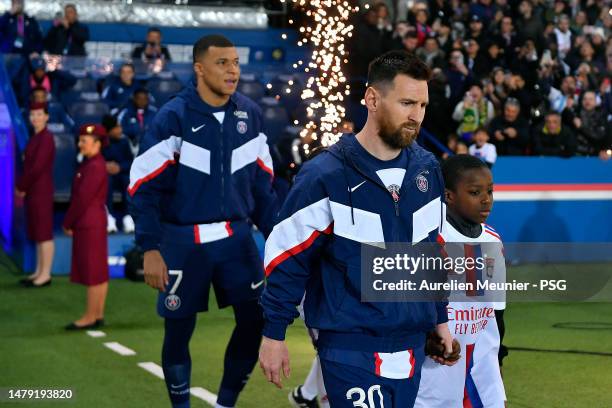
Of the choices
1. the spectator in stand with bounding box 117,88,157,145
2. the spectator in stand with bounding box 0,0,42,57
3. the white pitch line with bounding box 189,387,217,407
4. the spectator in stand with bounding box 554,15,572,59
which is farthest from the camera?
the spectator in stand with bounding box 554,15,572,59

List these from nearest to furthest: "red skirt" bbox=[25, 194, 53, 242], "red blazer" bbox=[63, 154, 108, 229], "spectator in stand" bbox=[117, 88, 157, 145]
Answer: "red blazer" bbox=[63, 154, 108, 229] < "red skirt" bbox=[25, 194, 53, 242] < "spectator in stand" bbox=[117, 88, 157, 145]

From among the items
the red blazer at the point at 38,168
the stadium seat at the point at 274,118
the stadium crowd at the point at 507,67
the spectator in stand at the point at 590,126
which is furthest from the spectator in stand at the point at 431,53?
the red blazer at the point at 38,168

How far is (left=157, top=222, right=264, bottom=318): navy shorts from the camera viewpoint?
6.62 meters

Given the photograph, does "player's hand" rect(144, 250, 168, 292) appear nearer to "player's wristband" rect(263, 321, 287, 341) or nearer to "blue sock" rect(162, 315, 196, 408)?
"blue sock" rect(162, 315, 196, 408)

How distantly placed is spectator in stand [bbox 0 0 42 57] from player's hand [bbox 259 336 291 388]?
14340 millimetres

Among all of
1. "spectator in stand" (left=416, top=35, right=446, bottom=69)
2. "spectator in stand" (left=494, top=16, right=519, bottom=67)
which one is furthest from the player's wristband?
"spectator in stand" (left=494, top=16, right=519, bottom=67)

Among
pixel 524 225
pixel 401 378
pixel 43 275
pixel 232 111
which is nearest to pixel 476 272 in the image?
pixel 401 378

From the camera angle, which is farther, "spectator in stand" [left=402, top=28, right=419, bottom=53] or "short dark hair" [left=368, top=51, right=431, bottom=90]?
"spectator in stand" [left=402, top=28, right=419, bottom=53]

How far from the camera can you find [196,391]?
8.09 meters

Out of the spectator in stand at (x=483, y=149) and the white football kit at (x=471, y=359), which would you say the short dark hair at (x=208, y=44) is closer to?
the white football kit at (x=471, y=359)

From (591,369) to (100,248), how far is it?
4.60 metres

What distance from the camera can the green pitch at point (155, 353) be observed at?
317 inches

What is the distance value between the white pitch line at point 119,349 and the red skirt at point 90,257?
0.92 meters

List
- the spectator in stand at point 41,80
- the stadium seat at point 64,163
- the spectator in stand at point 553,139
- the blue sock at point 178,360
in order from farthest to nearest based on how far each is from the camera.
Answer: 1. the spectator in stand at point 41,80
2. the spectator in stand at point 553,139
3. the stadium seat at point 64,163
4. the blue sock at point 178,360
